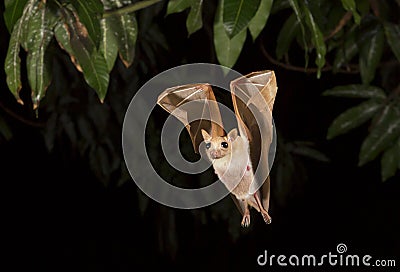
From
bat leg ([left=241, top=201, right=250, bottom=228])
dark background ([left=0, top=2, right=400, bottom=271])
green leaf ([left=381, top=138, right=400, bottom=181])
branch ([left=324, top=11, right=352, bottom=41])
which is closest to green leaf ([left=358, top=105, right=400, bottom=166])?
green leaf ([left=381, top=138, right=400, bottom=181])

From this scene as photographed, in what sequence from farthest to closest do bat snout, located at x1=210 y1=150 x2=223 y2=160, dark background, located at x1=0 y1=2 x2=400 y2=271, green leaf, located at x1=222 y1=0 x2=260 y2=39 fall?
dark background, located at x1=0 y1=2 x2=400 y2=271 → green leaf, located at x1=222 y1=0 x2=260 y2=39 → bat snout, located at x1=210 y1=150 x2=223 y2=160

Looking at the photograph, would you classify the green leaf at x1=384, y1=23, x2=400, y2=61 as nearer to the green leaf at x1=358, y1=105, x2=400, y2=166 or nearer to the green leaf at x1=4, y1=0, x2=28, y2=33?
the green leaf at x1=358, y1=105, x2=400, y2=166

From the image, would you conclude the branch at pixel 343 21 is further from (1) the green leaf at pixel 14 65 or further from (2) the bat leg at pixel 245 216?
(2) the bat leg at pixel 245 216

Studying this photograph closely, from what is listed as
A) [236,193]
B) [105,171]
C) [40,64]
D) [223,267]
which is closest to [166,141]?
[236,193]

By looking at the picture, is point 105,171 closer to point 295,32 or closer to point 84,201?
point 84,201

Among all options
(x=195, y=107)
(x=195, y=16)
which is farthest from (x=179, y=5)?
(x=195, y=107)

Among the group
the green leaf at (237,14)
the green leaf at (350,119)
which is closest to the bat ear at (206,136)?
the green leaf at (237,14)
